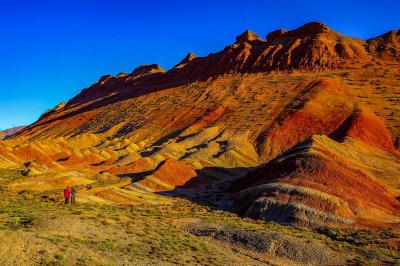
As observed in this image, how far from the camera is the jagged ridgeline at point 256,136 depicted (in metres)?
39.2

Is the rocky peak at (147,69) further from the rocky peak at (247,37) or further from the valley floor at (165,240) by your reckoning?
the valley floor at (165,240)

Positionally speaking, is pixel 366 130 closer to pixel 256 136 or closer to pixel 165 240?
pixel 256 136

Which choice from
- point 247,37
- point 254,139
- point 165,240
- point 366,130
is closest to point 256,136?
point 254,139

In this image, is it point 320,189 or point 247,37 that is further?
point 247,37

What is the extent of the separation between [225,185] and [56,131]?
7959cm

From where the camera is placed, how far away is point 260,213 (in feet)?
116

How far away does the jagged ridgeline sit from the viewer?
129 feet

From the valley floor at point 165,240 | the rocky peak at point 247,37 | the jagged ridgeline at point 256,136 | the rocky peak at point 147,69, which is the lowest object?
the valley floor at point 165,240

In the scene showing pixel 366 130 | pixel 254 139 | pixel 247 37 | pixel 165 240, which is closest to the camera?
pixel 165 240

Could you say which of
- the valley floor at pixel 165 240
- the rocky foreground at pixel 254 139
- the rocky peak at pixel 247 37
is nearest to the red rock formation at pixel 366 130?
the rocky foreground at pixel 254 139

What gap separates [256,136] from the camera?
78438 millimetres

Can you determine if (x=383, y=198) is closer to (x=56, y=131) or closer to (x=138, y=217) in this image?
(x=138, y=217)

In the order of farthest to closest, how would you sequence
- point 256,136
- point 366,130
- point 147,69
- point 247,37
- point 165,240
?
Answer: point 147,69, point 247,37, point 256,136, point 366,130, point 165,240

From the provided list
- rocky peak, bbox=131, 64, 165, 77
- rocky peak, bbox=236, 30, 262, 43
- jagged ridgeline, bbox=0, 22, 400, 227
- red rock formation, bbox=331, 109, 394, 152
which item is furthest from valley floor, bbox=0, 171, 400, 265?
rocky peak, bbox=131, 64, 165, 77
